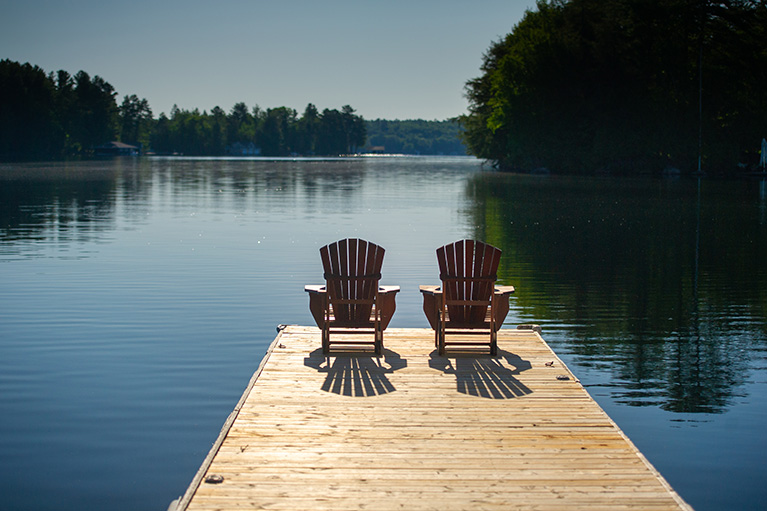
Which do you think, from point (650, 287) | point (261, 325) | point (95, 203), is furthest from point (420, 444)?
point (95, 203)

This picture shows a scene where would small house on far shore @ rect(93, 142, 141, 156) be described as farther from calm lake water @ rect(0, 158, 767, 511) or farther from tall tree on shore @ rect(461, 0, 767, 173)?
calm lake water @ rect(0, 158, 767, 511)

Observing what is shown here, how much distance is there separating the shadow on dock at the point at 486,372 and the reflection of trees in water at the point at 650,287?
107 centimetres

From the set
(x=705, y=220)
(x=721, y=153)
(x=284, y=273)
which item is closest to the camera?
(x=284, y=273)

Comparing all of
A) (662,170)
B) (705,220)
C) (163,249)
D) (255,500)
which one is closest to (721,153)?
(662,170)

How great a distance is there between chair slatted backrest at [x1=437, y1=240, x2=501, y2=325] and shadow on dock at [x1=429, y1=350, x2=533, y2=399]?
0.47 meters

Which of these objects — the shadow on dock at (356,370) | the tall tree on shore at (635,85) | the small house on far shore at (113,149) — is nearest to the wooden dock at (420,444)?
the shadow on dock at (356,370)

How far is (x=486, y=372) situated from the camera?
7398 millimetres

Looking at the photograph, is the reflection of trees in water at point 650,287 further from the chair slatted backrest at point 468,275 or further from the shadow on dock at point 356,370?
the shadow on dock at point 356,370

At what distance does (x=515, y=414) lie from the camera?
19.9 feet

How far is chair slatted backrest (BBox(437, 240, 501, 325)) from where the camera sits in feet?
26.1

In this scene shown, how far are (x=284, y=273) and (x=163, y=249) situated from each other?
471 centimetres

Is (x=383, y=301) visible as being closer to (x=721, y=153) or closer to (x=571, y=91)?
(x=721, y=153)

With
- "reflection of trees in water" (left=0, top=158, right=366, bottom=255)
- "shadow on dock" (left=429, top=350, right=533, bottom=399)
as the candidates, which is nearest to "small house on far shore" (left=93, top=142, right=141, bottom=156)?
"reflection of trees in water" (left=0, top=158, right=366, bottom=255)

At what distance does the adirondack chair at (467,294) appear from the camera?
26.1 feet
